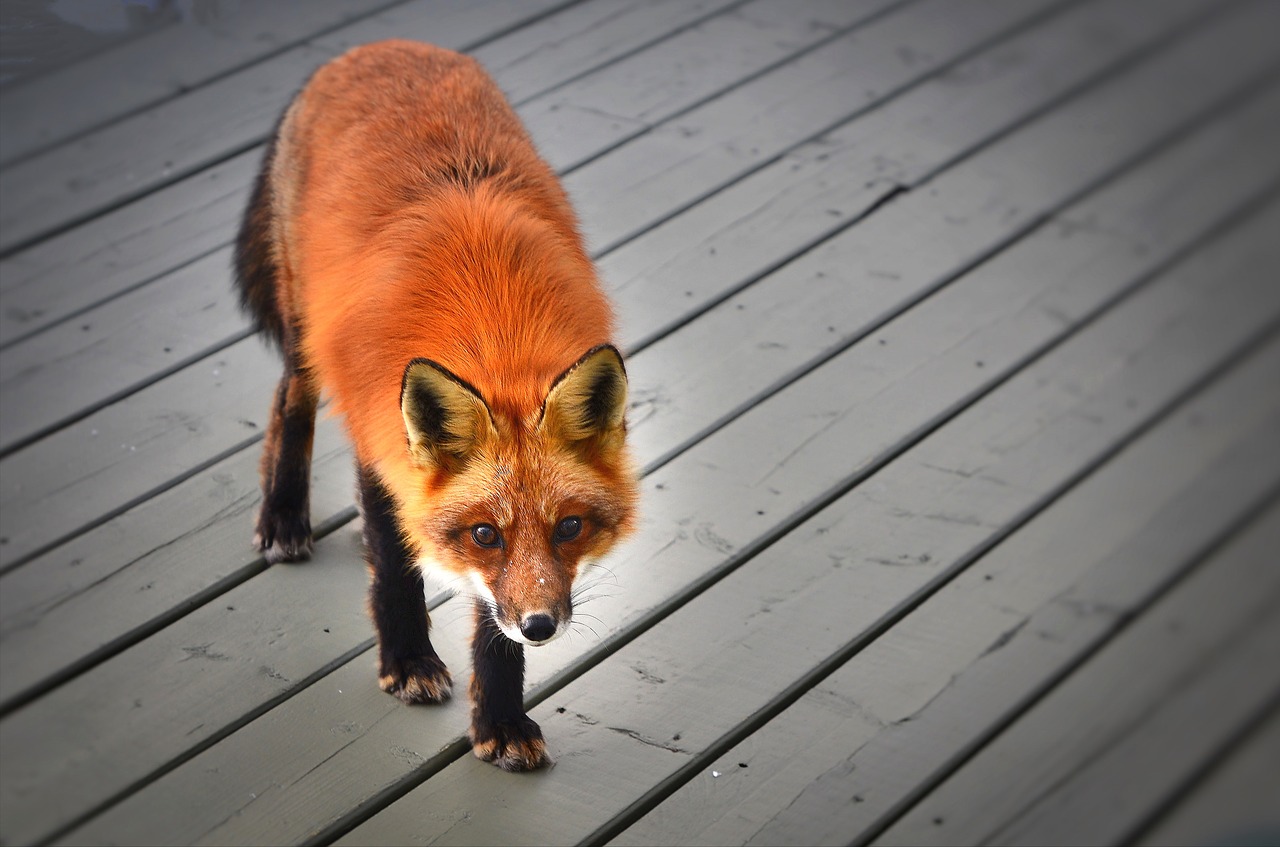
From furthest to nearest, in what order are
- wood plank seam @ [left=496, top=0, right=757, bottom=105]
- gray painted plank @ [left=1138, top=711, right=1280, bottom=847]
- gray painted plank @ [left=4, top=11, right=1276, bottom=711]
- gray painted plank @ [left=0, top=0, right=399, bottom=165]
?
wood plank seam @ [left=496, top=0, right=757, bottom=105]
gray painted plank @ [left=0, top=0, right=399, bottom=165]
gray painted plank @ [left=4, top=11, right=1276, bottom=711]
gray painted plank @ [left=1138, top=711, right=1280, bottom=847]

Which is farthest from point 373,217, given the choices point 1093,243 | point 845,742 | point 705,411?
point 1093,243

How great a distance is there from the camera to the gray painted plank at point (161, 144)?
12.3 ft

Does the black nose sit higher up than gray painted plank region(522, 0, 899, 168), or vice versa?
gray painted plank region(522, 0, 899, 168)

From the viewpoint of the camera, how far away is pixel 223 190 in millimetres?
3836

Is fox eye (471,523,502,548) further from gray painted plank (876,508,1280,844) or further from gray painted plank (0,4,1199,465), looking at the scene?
gray painted plank (0,4,1199,465)

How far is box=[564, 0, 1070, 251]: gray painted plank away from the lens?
393cm

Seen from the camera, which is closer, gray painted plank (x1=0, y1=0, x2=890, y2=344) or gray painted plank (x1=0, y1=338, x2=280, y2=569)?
gray painted plank (x1=0, y1=338, x2=280, y2=569)

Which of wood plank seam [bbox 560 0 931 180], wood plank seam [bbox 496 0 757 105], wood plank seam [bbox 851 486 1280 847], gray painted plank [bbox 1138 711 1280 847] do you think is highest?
wood plank seam [bbox 496 0 757 105]

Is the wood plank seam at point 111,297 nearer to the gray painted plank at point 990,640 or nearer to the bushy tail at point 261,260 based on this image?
the bushy tail at point 261,260

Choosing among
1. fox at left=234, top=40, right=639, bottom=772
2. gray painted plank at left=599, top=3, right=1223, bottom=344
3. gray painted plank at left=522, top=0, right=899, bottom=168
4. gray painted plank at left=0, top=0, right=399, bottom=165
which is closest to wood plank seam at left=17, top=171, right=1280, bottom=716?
fox at left=234, top=40, right=639, bottom=772

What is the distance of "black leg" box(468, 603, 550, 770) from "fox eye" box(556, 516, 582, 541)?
1.12ft

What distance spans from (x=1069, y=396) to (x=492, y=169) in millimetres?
1687

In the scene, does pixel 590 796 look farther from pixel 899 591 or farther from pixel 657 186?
pixel 657 186

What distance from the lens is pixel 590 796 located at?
231cm
